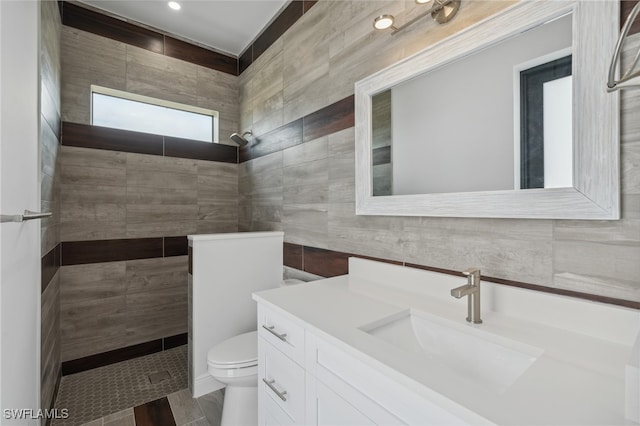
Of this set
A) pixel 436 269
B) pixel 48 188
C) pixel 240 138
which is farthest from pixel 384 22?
pixel 48 188

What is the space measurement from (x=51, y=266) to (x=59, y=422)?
0.89 meters

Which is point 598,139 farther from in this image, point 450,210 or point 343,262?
point 343,262

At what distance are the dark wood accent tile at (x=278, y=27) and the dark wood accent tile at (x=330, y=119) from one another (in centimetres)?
80

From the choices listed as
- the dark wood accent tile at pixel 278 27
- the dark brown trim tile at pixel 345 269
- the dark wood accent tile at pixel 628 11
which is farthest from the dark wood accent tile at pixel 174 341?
the dark wood accent tile at pixel 628 11

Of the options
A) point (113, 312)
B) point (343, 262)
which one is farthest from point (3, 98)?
point (113, 312)

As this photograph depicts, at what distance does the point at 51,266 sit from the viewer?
1.71 m

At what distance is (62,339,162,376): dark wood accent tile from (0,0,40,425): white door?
1.13 meters

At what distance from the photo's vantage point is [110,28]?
2354 millimetres

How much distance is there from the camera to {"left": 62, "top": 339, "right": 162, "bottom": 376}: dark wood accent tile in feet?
7.13

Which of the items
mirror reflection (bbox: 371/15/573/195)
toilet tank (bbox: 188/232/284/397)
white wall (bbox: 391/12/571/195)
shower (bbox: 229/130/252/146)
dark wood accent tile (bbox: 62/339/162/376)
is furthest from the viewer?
shower (bbox: 229/130/252/146)

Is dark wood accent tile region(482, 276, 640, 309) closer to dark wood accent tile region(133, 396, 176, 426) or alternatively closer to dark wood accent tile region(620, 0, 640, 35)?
dark wood accent tile region(620, 0, 640, 35)

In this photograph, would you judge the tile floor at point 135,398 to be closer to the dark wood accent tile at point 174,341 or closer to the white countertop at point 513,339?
the dark wood accent tile at point 174,341

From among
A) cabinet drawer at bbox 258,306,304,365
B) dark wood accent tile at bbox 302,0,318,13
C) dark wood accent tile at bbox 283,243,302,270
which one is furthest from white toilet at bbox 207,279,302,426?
dark wood accent tile at bbox 302,0,318,13

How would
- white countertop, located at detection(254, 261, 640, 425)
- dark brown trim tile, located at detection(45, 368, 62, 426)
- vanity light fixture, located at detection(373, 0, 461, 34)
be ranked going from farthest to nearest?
dark brown trim tile, located at detection(45, 368, 62, 426)
vanity light fixture, located at detection(373, 0, 461, 34)
white countertop, located at detection(254, 261, 640, 425)
